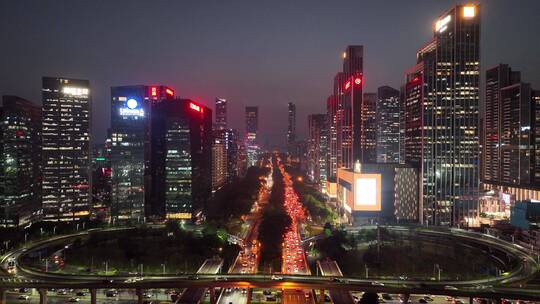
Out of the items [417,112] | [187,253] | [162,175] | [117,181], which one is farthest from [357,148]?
[187,253]

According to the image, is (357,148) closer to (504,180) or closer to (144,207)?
(504,180)

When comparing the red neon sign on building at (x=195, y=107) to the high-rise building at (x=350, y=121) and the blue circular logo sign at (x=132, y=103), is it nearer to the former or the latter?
the blue circular logo sign at (x=132, y=103)

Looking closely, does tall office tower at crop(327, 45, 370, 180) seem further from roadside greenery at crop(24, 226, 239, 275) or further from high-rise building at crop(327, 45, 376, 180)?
roadside greenery at crop(24, 226, 239, 275)

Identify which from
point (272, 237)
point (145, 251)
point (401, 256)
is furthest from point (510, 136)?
point (145, 251)

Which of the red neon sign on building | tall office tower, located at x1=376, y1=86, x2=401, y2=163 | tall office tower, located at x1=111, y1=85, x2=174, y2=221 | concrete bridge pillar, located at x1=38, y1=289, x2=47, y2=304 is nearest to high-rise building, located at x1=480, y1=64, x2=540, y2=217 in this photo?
tall office tower, located at x1=376, y1=86, x2=401, y2=163

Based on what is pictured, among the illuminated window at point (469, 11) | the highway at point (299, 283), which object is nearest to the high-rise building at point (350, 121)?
the illuminated window at point (469, 11)

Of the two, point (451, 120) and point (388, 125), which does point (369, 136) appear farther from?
point (451, 120)
